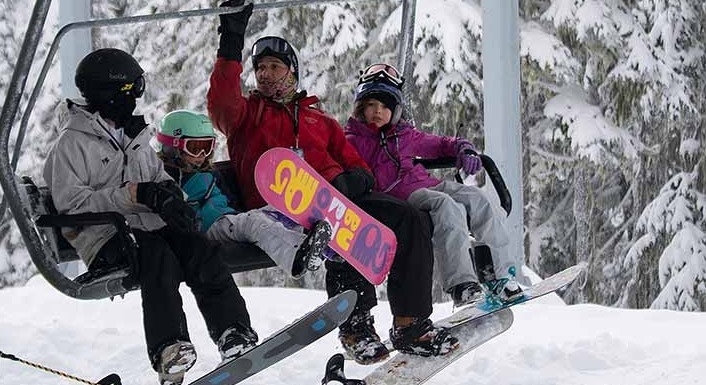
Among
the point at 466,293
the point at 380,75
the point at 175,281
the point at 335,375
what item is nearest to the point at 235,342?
the point at 175,281

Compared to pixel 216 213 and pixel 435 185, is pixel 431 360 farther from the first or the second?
pixel 216 213

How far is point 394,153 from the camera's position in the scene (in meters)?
4.27

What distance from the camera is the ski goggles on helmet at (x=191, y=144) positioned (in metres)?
3.89

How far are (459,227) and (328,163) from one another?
55 cm

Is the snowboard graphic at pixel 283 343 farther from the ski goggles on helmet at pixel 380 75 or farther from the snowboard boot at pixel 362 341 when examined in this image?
the ski goggles on helmet at pixel 380 75

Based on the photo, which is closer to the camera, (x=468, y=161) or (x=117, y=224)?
(x=117, y=224)

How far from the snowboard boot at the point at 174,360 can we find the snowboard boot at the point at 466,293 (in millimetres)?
1144

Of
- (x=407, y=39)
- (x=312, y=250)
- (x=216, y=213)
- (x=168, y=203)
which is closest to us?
(x=168, y=203)

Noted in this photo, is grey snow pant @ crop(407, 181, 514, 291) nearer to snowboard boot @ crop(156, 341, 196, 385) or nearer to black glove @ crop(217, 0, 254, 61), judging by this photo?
black glove @ crop(217, 0, 254, 61)

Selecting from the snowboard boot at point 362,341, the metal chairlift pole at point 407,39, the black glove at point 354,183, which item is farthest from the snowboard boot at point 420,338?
the metal chairlift pole at point 407,39

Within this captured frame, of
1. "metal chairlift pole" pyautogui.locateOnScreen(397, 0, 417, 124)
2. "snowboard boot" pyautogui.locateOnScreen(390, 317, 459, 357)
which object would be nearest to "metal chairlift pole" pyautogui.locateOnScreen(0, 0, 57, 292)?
"snowboard boot" pyautogui.locateOnScreen(390, 317, 459, 357)

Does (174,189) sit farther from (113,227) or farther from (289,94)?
(289,94)

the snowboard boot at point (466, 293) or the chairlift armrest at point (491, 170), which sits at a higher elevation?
the chairlift armrest at point (491, 170)

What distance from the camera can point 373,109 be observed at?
4.26 meters
